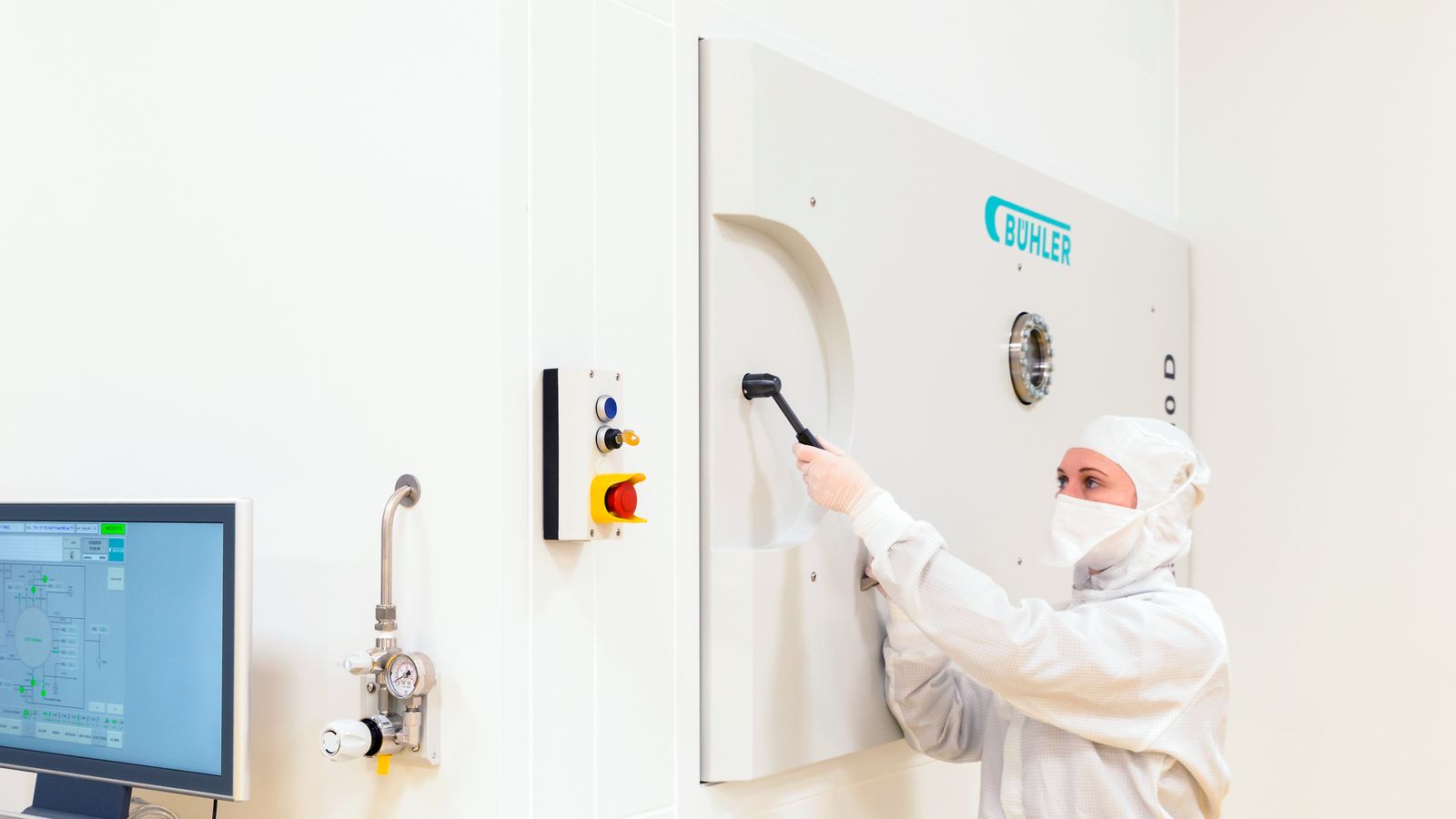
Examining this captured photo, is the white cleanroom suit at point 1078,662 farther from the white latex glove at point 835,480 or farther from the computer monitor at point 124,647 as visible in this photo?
the computer monitor at point 124,647

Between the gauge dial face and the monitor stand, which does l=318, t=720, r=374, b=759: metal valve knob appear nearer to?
the gauge dial face

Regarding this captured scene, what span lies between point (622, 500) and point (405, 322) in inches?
12.6

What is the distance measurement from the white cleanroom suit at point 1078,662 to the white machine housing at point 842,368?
93mm

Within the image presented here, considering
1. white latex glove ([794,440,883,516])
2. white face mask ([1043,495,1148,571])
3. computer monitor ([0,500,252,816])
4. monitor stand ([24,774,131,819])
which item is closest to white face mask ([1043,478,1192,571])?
white face mask ([1043,495,1148,571])

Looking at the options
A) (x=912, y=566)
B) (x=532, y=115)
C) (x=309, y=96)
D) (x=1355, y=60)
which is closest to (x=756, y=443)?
(x=912, y=566)

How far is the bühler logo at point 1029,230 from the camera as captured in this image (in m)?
2.01

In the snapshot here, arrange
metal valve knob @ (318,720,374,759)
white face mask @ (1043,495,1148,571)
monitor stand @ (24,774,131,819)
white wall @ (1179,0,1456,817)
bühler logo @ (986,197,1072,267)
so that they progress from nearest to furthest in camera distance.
Answer: metal valve knob @ (318,720,374,759) → monitor stand @ (24,774,131,819) → white face mask @ (1043,495,1148,571) → bühler logo @ (986,197,1072,267) → white wall @ (1179,0,1456,817)

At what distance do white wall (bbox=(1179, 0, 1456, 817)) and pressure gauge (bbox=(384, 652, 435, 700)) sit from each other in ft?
6.42

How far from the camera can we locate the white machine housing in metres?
1.50

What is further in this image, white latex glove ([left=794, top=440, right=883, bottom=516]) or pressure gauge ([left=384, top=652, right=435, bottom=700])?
white latex glove ([left=794, top=440, right=883, bottom=516])

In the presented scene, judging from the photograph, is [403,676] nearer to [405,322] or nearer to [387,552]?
[387,552]

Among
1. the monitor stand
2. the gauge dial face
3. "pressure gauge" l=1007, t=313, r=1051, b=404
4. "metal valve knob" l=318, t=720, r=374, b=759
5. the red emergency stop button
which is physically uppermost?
"pressure gauge" l=1007, t=313, r=1051, b=404

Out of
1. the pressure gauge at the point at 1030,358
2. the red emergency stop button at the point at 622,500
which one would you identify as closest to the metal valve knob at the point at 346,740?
the red emergency stop button at the point at 622,500

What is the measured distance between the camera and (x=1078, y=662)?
1.53 metres
